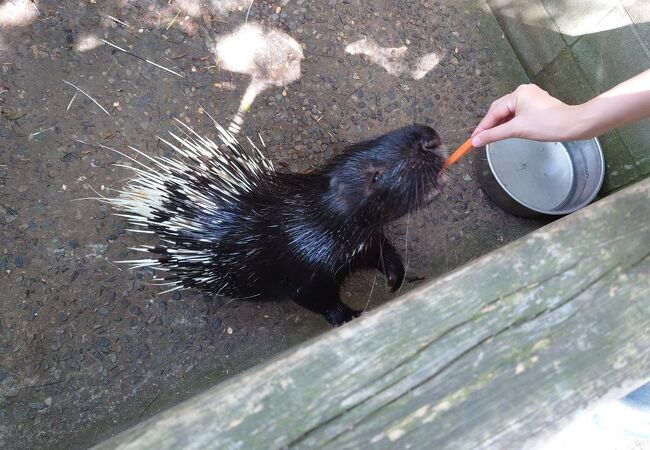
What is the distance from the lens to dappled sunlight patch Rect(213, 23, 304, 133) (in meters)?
2.26

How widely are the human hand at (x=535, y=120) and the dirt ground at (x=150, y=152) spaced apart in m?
0.88

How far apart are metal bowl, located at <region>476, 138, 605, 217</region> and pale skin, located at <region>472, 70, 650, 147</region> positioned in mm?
795

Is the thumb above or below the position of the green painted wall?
below

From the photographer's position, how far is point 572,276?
3.02ft

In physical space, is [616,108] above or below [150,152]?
above

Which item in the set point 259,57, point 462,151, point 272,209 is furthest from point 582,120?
point 259,57

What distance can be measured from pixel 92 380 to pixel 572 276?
1.76 meters

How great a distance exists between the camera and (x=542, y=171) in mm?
2361

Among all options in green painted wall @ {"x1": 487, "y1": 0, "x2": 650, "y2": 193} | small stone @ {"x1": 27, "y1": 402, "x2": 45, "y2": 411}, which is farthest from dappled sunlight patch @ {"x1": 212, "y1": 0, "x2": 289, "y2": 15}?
small stone @ {"x1": 27, "y1": 402, "x2": 45, "y2": 411}

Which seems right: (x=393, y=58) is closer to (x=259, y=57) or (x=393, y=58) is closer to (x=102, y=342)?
(x=259, y=57)

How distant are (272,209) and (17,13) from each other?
54.2 inches

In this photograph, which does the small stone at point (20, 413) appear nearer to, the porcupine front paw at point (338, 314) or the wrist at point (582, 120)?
the porcupine front paw at point (338, 314)

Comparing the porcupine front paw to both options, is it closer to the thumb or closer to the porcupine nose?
the porcupine nose

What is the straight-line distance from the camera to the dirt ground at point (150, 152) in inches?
76.4
